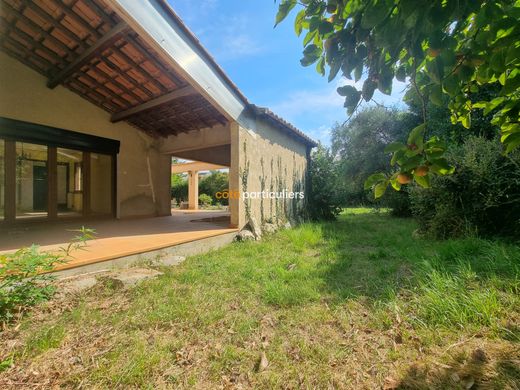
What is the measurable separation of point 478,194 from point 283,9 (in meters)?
5.50

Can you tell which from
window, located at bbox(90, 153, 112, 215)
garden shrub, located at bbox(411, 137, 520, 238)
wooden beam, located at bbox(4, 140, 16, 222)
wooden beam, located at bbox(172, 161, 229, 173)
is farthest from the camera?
wooden beam, located at bbox(172, 161, 229, 173)

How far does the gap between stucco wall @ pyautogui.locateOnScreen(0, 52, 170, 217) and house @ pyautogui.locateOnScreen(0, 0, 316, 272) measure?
3 cm

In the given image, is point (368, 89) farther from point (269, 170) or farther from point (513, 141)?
point (269, 170)

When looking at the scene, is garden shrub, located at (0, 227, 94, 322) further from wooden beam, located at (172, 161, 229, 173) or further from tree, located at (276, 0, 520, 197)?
wooden beam, located at (172, 161, 229, 173)

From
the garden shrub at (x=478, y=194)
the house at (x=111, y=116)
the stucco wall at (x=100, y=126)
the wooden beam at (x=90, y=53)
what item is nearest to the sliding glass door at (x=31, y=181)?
the house at (x=111, y=116)

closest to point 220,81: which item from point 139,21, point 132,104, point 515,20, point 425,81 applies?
point 139,21

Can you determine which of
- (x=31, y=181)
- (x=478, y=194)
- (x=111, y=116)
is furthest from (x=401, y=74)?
(x=111, y=116)

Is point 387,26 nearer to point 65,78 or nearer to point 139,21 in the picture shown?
point 139,21

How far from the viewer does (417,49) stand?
2.81ft

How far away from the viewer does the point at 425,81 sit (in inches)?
45.3

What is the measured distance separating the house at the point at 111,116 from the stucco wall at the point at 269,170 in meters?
0.04

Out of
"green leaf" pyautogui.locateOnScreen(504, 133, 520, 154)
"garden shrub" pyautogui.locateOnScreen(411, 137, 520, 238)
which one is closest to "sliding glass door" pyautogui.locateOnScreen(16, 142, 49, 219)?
"green leaf" pyautogui.locateOnScreen(504, 133, 520, 154)

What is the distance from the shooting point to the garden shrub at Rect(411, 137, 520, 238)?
13.7ft

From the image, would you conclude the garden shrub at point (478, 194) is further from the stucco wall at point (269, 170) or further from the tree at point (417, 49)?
the tree at point (417, 49)
